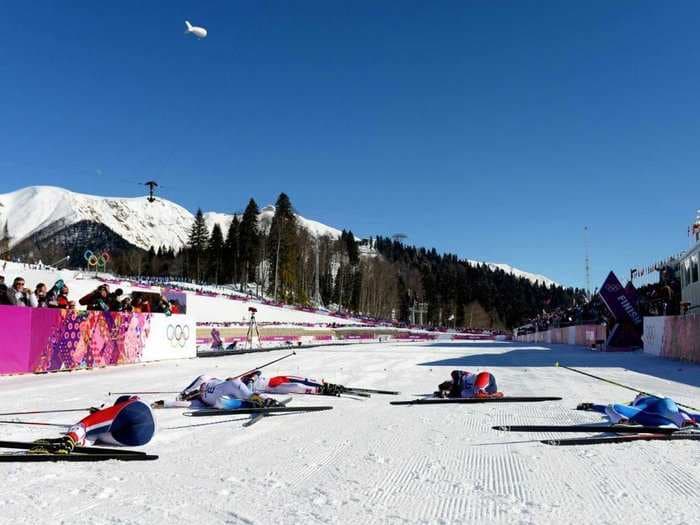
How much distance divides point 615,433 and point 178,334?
1896 centimetres

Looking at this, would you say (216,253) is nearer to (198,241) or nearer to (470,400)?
(198,241)

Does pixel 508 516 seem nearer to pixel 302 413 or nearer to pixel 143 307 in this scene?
pixel 302 413

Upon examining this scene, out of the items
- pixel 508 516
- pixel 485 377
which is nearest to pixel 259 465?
pixel 508 516

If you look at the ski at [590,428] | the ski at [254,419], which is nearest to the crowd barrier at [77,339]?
the ski at [254,419]

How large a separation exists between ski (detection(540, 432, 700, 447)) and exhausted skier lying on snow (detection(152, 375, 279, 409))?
3.60m

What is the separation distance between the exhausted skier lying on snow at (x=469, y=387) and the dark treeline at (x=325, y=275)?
80926 millimetres

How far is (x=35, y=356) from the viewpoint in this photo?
14000 mm

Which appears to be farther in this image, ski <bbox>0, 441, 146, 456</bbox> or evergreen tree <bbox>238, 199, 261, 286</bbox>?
evergreen tree <bbox>238, 199, 261, 286</bbox>

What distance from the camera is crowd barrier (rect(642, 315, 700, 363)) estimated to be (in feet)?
59.3

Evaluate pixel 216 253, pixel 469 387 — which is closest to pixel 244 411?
pixel 469 387

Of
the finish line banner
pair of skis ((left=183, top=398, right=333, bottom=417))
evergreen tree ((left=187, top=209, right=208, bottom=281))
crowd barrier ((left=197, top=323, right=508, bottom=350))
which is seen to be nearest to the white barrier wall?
crowd barrier ((left=197, top=323, right=508, bottom=350))

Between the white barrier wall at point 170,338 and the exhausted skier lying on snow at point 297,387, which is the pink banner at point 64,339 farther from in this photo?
the exhausted skier lying on snow at point 297,387

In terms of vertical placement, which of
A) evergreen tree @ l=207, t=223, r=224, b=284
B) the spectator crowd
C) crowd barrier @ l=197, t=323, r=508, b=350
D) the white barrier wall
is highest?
evergreen tree @ l=207, t=223, r=224, b=284

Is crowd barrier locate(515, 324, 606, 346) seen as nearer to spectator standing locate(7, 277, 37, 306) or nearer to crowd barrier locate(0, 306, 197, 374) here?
crowd barrier locate(0, 306, 197, 374)
